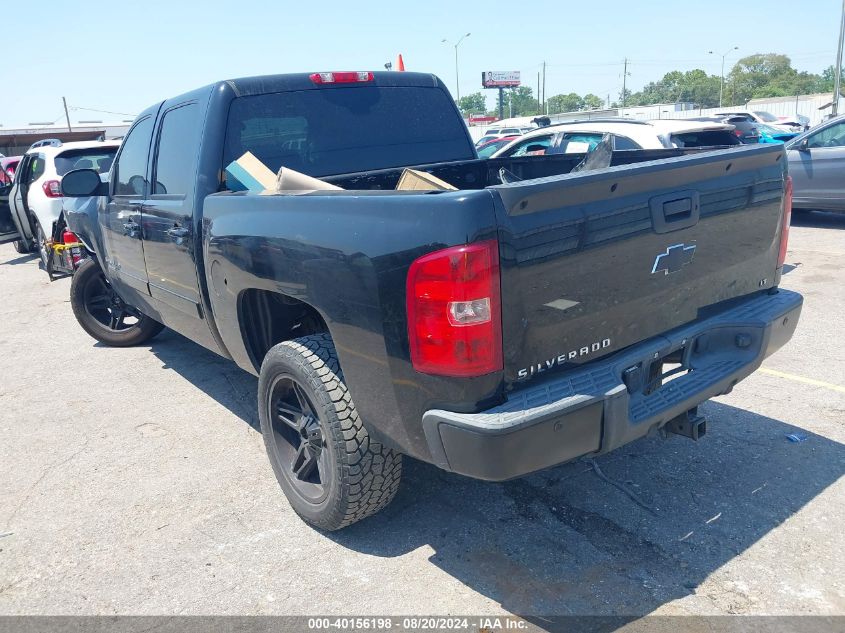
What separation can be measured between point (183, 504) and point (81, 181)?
2740 mm

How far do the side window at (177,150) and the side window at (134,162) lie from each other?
26 cm

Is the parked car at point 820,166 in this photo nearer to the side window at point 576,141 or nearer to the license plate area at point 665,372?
the side window at point 576,141

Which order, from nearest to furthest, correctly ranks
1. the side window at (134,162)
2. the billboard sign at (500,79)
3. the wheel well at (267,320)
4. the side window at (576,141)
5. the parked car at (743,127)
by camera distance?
the wheel well at (267,320) < the side window at (134,162) < the side window at (576,141) < the parked car at (743,127) < the billboard sign at (500,79)

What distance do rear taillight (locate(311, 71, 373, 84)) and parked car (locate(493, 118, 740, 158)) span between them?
2.99 metres

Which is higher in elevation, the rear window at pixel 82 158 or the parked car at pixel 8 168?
the rear window at pixel 82 158

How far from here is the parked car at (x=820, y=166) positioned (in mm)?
9680

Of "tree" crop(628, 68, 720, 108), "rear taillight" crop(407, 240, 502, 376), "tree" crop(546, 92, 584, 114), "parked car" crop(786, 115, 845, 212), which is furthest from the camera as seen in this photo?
"tree" crop(546, 92, 584, 114)

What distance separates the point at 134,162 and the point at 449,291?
11.7 feet

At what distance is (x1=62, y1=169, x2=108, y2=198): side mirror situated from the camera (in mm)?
5008

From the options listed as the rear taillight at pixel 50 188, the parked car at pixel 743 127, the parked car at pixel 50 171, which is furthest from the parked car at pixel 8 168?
the parked car at pixel 743 127

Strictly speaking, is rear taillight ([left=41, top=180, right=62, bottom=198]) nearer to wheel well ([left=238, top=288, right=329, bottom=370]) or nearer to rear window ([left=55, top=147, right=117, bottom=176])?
rear window ([left=55, top=147, right=117, bottom=176])

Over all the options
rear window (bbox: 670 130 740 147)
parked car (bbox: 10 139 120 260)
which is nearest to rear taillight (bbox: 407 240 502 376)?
rear window (bbox: 670 130 740 147)

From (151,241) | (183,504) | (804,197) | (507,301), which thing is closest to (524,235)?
(507,301)

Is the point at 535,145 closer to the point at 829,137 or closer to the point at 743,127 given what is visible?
the point at 829,137
